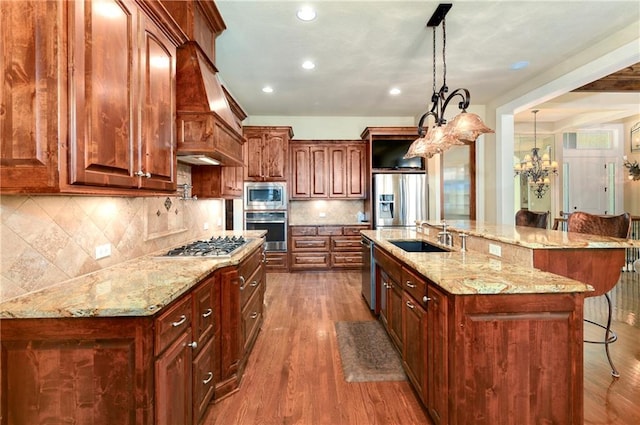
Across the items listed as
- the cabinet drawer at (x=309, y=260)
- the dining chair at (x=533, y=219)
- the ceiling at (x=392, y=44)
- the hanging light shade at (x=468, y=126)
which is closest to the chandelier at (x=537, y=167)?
the ceiling at (x=392, y=44)

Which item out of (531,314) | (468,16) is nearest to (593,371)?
(531,314)

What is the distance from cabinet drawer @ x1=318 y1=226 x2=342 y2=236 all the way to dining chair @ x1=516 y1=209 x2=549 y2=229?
9.09 ft

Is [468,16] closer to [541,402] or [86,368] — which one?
[541,402]

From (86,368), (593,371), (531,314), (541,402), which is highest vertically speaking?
(531,314)

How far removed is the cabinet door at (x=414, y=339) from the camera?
1.77 m

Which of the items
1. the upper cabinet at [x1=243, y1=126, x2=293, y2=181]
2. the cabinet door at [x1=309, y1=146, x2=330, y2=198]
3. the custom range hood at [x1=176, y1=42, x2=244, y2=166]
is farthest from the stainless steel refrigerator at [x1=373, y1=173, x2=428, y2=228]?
the custom range hood at [x1=176, y1=42, x2=244, y2=166]

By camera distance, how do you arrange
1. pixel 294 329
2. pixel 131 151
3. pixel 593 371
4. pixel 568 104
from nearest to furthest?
pixel 131 151 < pixel 593 371 < pixel 294 329 < pixel 568 104

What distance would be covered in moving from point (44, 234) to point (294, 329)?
2254 mm

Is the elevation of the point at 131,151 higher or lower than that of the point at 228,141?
lower

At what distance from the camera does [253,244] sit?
273cm

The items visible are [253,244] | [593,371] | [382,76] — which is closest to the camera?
[593,371]

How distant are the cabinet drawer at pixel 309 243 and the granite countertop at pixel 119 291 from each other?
338 cm

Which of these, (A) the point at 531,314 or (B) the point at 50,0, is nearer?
(B) the point at 50,0

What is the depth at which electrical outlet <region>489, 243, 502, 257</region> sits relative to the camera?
221cm
